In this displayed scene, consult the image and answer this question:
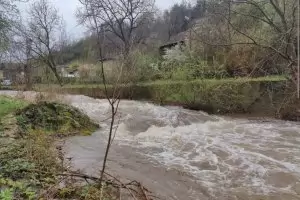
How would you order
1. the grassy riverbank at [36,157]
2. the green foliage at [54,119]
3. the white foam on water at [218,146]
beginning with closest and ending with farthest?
1. the grassy riverbank at [36,157]
2. the white foam on water at [218,146]
3. the green foliage at [54,119]

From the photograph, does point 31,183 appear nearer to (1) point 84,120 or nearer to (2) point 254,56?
(1) point 84,120

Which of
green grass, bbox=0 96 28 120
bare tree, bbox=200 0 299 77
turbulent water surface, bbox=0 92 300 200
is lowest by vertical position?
turbulent water surface, bbox=0 92 300 200

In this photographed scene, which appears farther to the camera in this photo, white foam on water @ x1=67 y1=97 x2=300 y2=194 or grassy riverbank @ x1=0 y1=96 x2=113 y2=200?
white foam on water @ x1=67 y1=97 x2=300 y2=194

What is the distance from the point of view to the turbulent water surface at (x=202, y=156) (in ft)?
18.6

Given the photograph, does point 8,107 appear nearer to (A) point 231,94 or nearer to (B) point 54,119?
(B) point 54,119

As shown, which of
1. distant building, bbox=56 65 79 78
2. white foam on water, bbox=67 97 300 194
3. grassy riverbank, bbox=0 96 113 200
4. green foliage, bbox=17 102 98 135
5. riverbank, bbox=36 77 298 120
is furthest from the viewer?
distant building, bbox=56 65 79 78

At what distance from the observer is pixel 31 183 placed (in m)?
4.59

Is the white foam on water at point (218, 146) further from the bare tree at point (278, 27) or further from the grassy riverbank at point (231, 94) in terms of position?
the bare tree at point (278, 27)

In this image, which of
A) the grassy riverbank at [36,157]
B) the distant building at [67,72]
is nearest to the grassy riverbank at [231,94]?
the grassy riverbank at [36,157]

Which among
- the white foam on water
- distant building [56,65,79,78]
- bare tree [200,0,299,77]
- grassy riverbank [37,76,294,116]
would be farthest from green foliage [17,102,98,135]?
distant building [56,65,79,78]

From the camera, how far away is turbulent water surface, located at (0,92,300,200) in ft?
18.6

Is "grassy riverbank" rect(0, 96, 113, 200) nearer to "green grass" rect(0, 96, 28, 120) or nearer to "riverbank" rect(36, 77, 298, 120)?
"green grass" rect(0, 96, 28, 120)

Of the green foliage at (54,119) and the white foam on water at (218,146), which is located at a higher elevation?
the green foliage at (54,119)

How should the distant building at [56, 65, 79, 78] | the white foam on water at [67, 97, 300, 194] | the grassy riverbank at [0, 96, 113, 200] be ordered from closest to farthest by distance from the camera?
the grassy riverbank at [0, 96, 113, 200] → the white foam on water at [67, 97, 300, 194] → the distant building at [56, 65, 79, 78]
